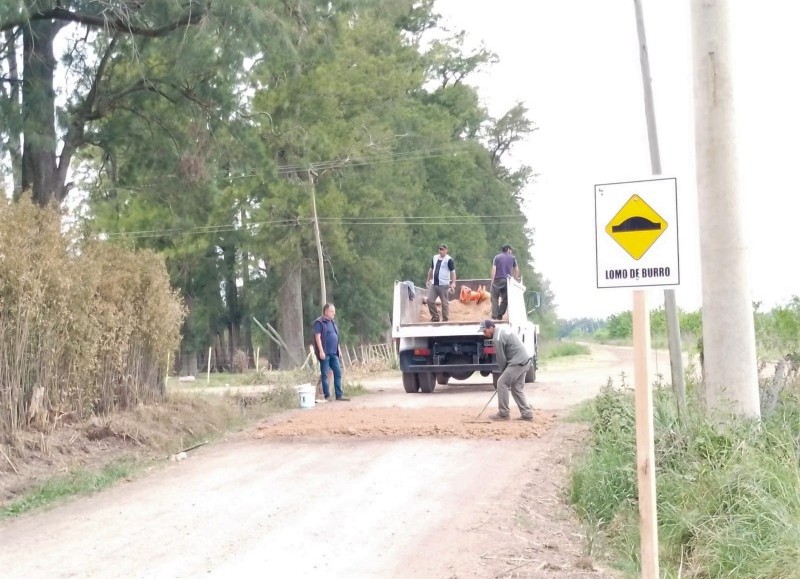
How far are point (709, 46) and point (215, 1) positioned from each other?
650 cm

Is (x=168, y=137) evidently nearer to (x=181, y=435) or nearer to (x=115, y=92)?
(x=115, y=92)

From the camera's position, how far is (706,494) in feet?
28.8

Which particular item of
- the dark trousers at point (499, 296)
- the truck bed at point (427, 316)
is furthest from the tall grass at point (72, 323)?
the dark trousers at point (499, 296)

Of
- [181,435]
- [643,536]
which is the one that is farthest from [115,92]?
[643,536]

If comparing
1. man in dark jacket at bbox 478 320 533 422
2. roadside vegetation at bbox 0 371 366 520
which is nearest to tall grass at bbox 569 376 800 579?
man in dark jacket at bbox 478 320 533 422

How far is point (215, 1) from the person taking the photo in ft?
43.4

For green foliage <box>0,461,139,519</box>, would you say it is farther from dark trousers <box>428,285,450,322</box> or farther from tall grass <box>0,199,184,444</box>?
dark trousers <box>428,285,450,322</box>

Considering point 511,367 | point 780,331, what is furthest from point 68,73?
point 780,331

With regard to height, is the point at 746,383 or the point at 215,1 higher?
the point at 215,1

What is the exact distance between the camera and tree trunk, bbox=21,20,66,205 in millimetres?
14094

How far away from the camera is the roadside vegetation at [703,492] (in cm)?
799

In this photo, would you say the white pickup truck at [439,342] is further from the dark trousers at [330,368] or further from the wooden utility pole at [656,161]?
the wooden utility pole at [656,161]

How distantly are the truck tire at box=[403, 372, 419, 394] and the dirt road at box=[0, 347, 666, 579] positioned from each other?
21.5 feet

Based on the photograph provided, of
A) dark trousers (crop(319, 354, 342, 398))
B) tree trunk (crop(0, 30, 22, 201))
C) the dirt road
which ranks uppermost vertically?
tree trunk (crop(0, 30, 22, 201))
